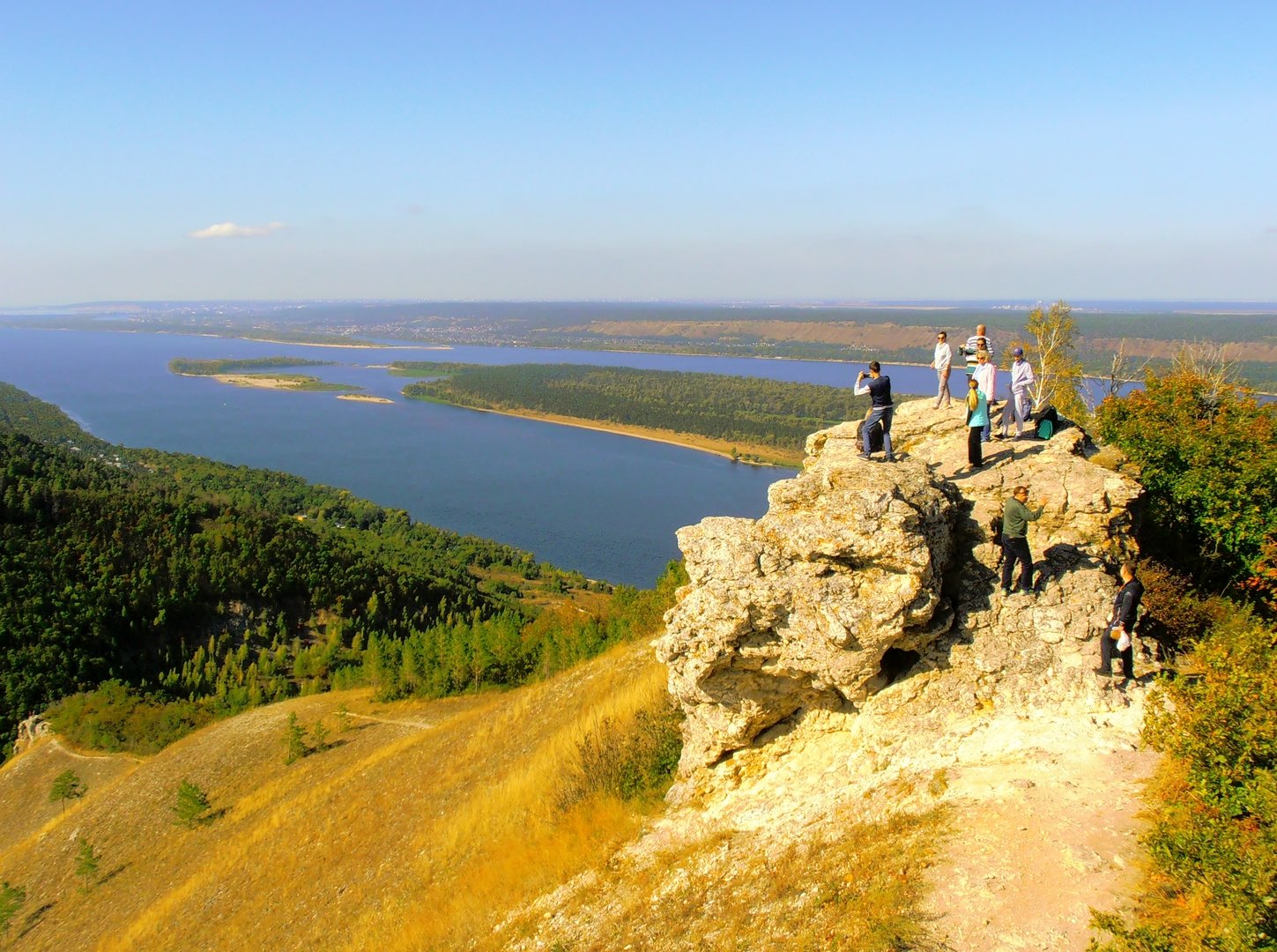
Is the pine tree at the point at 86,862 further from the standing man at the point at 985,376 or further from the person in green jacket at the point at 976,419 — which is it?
the standing man at the point at 985,376

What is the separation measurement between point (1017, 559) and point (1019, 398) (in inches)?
134

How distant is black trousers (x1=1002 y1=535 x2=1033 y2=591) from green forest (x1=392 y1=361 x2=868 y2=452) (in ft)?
323

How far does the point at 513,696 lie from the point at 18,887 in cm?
1422

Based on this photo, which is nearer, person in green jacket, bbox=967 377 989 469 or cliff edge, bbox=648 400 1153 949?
cliff edge, bbox=648 400 1153 949

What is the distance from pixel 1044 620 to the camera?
8.25 metres

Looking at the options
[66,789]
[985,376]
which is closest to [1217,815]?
[985,376]

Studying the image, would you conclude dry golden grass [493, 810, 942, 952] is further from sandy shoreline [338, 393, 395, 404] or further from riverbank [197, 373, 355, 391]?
riverbank [197, 373, 355, 391]

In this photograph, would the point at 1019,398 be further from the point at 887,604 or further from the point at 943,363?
the point at 887,604

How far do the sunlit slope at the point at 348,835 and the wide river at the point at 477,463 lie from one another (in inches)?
1670

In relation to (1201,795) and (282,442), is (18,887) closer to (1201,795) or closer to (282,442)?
(1201,795)

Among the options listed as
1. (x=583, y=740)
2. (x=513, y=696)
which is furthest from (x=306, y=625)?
(x=583, y=740)

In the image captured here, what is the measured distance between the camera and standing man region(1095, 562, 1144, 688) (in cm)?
745

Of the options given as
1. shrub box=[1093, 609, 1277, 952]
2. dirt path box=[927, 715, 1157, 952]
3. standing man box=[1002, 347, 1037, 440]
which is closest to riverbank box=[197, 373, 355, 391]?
standing man box=[1002, 347, 1037, 440]

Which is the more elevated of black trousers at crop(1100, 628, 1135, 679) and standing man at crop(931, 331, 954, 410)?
standing man at crop(931, 331, 954, 410)
